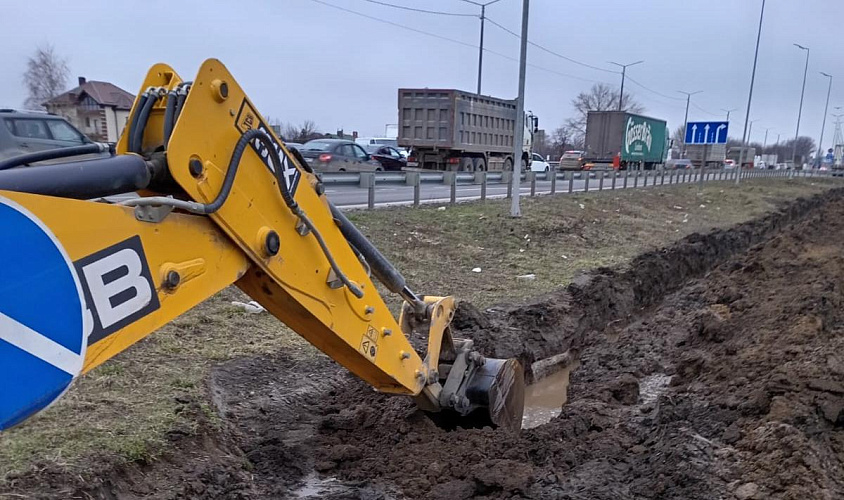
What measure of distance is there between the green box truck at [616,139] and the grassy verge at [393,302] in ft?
54.5

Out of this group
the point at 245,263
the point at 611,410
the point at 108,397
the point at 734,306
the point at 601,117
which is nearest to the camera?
the point at 245,263

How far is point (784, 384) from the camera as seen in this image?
4984mm

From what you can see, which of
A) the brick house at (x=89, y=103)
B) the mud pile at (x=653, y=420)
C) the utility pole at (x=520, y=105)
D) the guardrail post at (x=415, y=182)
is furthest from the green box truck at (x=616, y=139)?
the mud pile at (x=653, y=420)

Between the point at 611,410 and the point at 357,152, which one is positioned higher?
the point at 357,152

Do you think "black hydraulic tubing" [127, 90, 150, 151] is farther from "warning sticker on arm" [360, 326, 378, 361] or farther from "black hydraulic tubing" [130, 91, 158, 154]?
"warning sticker on arm" [360, 326, 378, 361]

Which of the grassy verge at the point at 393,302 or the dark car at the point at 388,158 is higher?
the dark car at the point at 388,158

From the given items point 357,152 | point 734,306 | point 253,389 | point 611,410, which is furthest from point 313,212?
point 357,152

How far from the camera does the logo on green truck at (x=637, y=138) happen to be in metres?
38.4

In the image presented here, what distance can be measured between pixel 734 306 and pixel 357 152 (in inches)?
649

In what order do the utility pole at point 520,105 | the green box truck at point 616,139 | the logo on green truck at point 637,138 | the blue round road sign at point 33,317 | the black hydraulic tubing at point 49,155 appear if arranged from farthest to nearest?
the logo on green truck at point 637,138 < the green box truck at point 616,139 < the utility pole at point 520,105 < the black hydraulic tubing at point 49,155 < the blue round road sign at point 33,317

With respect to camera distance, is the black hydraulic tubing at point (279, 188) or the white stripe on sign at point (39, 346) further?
the black hydraulic tubing at point (279, 188)

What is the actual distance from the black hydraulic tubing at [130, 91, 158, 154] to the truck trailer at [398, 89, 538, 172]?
23.8m

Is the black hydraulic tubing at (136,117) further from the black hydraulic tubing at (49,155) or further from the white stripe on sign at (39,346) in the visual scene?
the white stripe on sign at (39,346)

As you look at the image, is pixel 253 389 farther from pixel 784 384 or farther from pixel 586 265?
pixel 586 265
